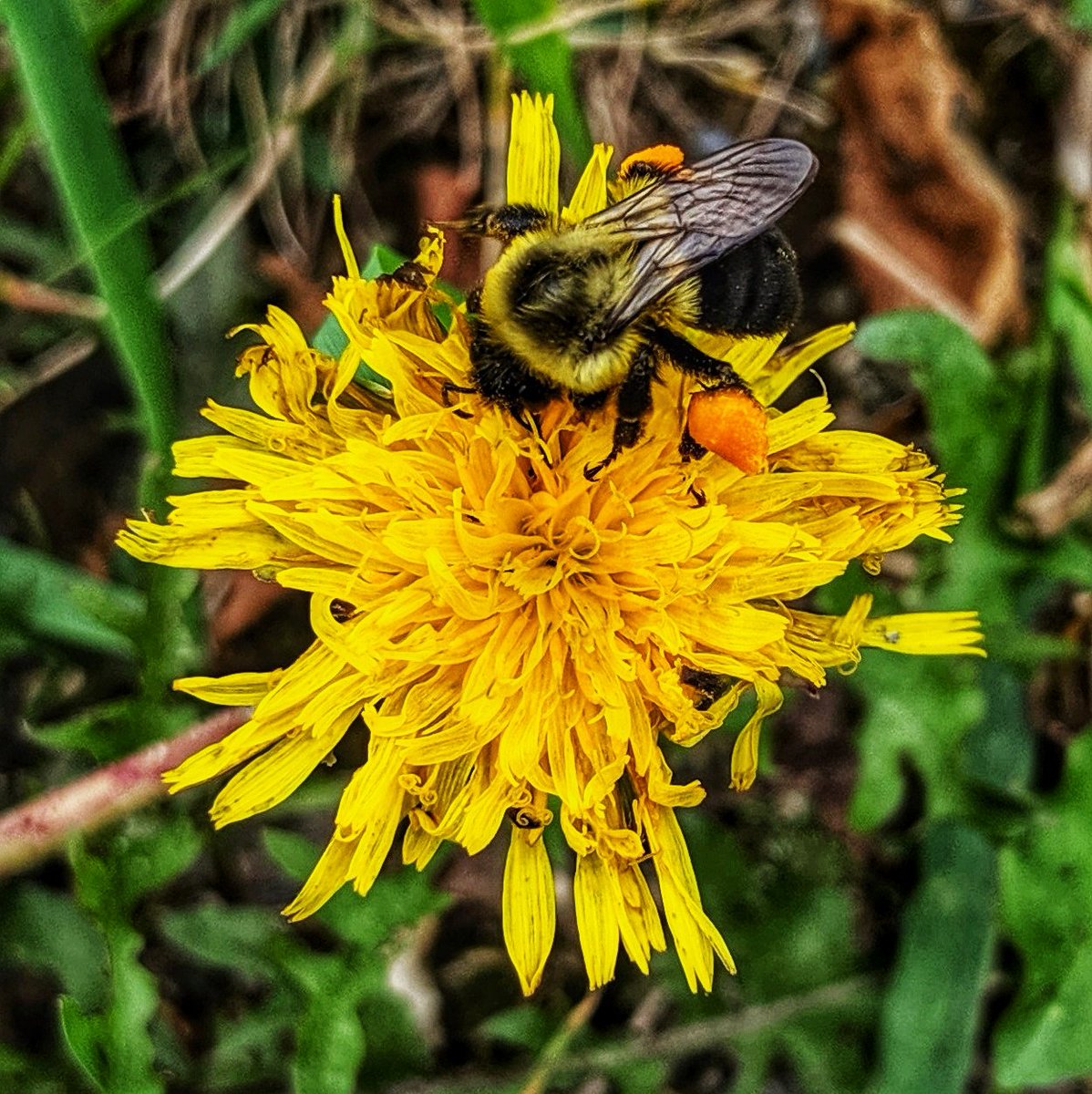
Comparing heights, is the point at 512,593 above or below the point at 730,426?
below

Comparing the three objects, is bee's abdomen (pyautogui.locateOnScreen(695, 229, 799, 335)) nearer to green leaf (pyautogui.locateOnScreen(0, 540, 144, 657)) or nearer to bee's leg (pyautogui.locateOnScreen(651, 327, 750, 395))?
bee's leg (pyautogui.locateOnScreen(651, 327, 750, 395))

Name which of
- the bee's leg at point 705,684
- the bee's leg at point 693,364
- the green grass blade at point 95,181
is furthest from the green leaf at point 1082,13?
the green grass blade at point 95,181

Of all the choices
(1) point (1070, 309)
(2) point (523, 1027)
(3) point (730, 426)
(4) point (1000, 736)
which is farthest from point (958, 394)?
(2) point (523, 1027)

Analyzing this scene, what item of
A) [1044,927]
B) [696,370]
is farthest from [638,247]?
[1044,927]

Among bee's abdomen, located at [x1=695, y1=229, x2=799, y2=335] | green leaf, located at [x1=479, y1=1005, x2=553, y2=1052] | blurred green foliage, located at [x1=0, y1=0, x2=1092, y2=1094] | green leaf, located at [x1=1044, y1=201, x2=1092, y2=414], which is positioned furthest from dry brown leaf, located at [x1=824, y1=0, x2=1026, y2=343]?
green leaf, located at [x1=479, y1=1005, x2=553, y2=1052]

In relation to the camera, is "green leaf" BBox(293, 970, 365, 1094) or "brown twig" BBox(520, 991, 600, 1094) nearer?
"green leaf" BBox(293, 970, 365, 1094)

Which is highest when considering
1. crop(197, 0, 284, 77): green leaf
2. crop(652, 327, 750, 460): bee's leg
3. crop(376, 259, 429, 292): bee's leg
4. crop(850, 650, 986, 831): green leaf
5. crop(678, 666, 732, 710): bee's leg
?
crop(197, 0, 284, 77): green leaf

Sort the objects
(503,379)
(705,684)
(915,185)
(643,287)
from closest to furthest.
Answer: (643,287)
(503,379)
(705,684)
(915,185)

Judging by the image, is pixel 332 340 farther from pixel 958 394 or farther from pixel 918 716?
pixel 918 716
